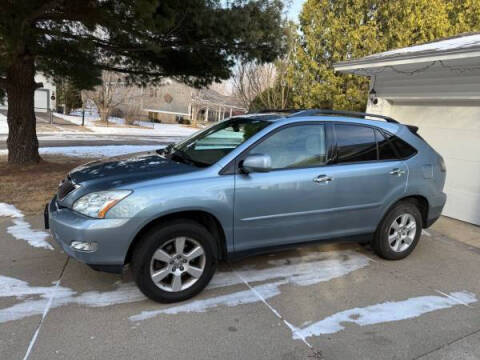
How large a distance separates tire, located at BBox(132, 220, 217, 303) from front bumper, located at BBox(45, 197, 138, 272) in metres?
0.14

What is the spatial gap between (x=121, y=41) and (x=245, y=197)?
589 centimetres

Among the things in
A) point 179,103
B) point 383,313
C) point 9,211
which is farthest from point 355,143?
point 179,103

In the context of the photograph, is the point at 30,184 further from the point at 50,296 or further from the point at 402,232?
the point at 402,232

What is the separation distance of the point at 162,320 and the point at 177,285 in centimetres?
33

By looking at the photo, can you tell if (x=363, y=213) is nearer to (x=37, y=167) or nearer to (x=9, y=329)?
(x=9, y=329)

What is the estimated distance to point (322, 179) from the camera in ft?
12.7

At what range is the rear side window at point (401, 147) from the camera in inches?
174

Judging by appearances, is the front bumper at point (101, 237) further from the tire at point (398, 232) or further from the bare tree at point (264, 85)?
the bare tree at point (264, 85)

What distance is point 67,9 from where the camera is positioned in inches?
274

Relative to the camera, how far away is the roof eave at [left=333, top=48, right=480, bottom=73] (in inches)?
233

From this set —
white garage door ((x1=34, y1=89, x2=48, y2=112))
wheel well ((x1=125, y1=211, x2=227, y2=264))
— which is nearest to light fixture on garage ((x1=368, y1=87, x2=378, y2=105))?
wheel well ((x1=125, y1=211, x2=227, y2=264))

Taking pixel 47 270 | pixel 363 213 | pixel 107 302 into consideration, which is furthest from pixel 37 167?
pixel 363 213

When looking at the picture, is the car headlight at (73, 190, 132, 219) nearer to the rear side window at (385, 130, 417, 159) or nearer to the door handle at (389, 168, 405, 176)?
the door handle at (389, 168, 405, 176)

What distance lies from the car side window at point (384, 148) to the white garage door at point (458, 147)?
10.8ft
